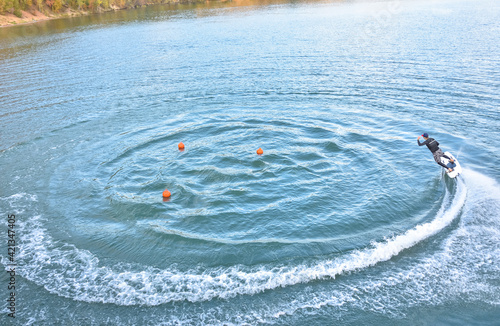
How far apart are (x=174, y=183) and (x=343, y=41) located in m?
35.2

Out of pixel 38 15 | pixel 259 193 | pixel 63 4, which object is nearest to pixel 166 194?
pixel 259 193

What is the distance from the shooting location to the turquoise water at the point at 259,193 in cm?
1244

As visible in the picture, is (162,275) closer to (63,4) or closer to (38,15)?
(38,15)

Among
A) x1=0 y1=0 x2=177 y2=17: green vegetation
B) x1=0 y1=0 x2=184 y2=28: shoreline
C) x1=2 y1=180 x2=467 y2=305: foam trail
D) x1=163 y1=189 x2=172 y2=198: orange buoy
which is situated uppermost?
x1=0 y1=0 x2=177 y2=17: green vegetation

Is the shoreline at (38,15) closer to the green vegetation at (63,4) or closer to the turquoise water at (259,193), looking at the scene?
the green vegetation at (63,4)

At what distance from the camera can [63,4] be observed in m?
106

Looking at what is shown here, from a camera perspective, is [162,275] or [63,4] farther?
[63,4]

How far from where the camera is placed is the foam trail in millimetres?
12750

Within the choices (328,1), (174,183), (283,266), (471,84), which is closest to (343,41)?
(471,84)

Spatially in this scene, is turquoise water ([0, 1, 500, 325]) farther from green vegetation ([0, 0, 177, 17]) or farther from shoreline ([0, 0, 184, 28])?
green vegetation ([0, 0, 177, 17])

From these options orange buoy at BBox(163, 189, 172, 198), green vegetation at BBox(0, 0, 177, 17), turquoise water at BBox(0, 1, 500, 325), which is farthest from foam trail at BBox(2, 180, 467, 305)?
green vegetation at BBox(0, 0, 177, 17)

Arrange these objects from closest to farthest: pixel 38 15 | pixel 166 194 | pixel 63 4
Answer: pixel 166 194 → pixel 38 15 → pixel 63 4

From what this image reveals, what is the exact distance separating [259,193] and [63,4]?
11182 cm

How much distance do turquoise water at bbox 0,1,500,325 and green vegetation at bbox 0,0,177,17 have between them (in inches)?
2570
